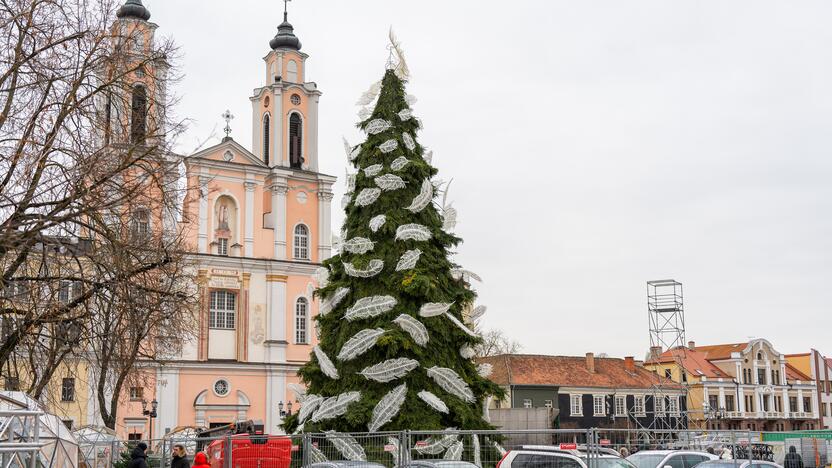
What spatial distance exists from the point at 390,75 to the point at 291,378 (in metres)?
32.1

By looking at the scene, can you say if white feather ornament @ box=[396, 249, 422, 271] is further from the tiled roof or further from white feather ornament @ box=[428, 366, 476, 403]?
the tiled roof

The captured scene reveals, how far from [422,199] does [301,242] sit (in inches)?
1350

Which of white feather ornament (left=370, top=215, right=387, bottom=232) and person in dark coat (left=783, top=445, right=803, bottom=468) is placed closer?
white feather ornament (left=370, top=215, right=387, bottom=232)

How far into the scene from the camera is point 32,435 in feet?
46.2

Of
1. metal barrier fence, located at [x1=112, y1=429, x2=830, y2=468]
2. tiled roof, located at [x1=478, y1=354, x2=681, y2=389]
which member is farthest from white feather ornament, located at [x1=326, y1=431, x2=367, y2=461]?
tiled roof, located at [x1=478, y1=354, x2=681, y2=389]

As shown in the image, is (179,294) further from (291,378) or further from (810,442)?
(291,378)

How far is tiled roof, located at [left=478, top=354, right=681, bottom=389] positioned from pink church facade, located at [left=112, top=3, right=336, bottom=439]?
14.5 m

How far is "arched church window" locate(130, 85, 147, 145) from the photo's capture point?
50.7 ft

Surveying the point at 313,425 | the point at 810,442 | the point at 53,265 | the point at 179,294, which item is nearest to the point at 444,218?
the point at 313,425

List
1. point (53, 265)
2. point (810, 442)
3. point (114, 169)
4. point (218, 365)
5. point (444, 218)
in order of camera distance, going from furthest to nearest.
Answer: point (218, 365) < point (810, 442) < point (444, 218) < point (53, 265) < point (114, 169)

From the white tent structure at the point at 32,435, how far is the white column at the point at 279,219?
37.6 m

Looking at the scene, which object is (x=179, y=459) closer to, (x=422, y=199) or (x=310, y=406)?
(x=310, y=406)

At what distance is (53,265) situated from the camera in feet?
52.4

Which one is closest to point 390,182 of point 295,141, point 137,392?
point 137,392
